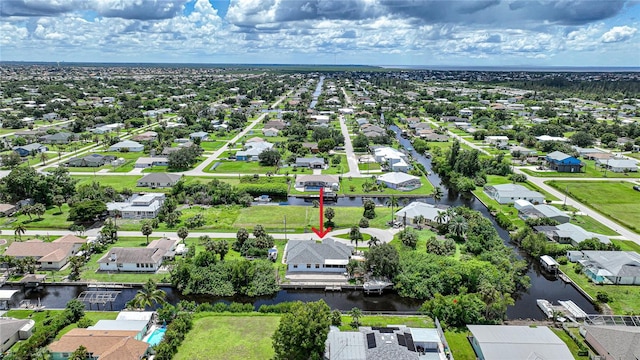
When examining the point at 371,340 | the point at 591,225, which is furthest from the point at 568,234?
the point at 371,340

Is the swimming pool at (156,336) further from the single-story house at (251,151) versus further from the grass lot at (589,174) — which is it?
the grass lot at (589,174)

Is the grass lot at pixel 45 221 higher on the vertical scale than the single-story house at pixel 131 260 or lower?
lower

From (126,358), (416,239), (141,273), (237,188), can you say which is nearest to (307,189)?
(237,188)

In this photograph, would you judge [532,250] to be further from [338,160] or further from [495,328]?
[338,160]

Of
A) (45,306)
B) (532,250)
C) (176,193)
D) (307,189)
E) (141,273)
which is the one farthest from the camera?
(307,189)

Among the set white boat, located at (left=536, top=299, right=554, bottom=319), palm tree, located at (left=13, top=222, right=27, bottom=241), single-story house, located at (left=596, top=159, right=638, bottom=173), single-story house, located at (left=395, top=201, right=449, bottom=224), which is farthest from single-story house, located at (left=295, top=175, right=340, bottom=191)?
single-story house, located at (left=596, top=159, right=638, bottom=173)

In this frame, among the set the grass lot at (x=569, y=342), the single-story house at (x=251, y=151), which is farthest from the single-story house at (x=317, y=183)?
the grass lot at (x=569, y=342)
